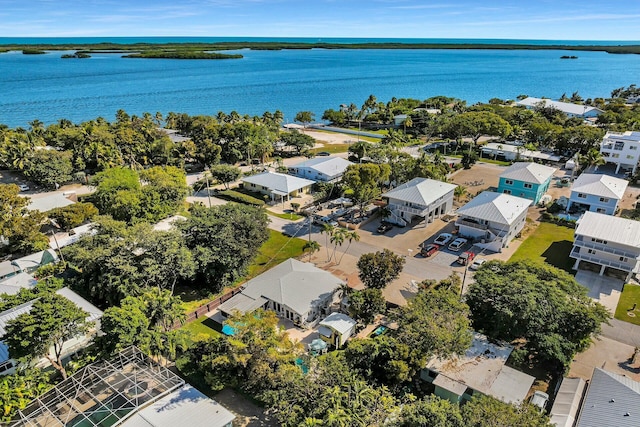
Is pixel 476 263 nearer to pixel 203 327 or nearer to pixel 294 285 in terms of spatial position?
pixel 294 285

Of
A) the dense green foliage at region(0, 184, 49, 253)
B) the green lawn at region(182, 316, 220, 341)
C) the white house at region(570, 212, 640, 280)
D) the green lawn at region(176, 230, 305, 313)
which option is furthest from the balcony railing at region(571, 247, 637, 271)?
the dense green foliage at region(0, 184, 49, 253)

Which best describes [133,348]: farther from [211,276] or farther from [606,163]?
[606,163]

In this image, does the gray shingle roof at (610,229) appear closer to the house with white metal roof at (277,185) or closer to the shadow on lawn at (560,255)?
the shadow on lawn at (560,255)

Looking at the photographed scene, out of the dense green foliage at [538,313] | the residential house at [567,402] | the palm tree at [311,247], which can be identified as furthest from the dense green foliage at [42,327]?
the residential house at [567,402]

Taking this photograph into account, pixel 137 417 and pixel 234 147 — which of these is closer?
pixel 137 417

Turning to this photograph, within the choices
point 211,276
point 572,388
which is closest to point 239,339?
point 211,276

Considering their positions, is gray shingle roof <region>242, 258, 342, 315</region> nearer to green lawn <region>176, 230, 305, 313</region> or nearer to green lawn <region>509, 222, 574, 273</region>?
green lawn <region>176, 230, 305, 313</region>
